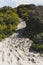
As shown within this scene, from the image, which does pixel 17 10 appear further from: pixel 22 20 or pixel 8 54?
pixel 8 54

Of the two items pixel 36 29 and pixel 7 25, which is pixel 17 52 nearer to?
pixel 36 29

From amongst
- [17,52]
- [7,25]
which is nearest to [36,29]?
[7,25]

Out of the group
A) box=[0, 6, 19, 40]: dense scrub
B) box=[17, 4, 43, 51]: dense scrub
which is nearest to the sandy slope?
box=[17, 4, 43, 51]: dense scrub

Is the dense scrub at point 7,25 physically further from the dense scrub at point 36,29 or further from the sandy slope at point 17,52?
the dense scrub at point 36,29

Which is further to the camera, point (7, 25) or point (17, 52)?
point (7, 25)

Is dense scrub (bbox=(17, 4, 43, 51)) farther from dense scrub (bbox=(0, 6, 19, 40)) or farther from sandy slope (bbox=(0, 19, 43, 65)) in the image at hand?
dense scrub (bbox=(0, 6, 19, 40))

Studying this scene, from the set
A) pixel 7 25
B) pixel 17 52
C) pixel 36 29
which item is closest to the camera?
pixel 17 52

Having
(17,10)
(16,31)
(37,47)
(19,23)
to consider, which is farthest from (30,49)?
(17,10)

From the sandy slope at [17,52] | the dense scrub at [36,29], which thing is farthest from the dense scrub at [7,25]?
the dense scrub at [36,29]
